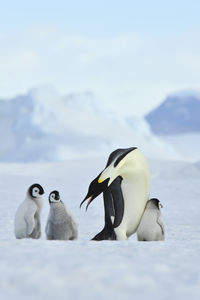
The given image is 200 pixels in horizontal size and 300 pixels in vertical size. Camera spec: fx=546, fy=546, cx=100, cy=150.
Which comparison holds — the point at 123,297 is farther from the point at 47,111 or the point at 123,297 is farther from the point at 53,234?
the point at 47,111

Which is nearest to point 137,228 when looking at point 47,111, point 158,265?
point 158,265

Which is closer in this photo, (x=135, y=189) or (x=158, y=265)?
(x=158, y=265)

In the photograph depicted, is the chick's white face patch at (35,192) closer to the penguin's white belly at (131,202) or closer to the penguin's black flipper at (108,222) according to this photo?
the penguin's black flipper at (108,222)

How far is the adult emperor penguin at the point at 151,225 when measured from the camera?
4.16 meters

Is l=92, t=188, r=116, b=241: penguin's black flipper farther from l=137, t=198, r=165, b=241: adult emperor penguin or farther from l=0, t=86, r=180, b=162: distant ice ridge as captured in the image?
l=0, t=86, r=180, b=162: distant ice ridge

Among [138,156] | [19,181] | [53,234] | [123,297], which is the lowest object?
[123,297]

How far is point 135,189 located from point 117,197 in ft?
0.51

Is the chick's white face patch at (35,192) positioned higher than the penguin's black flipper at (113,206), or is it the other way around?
the chick's white face patch at (35,192)

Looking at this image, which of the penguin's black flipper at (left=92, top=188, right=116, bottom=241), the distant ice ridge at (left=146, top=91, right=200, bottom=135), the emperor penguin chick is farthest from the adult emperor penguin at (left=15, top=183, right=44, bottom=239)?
the distant ice ridge at (left=146, top=91, right=200, bottom=135)

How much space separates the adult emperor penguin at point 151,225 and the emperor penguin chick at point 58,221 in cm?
52

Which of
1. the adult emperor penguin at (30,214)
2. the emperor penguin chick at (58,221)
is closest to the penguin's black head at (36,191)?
the adult emperor penguin at (30,214)

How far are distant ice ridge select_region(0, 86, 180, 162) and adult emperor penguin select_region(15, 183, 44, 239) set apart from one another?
662 inches

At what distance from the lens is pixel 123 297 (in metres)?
2.21

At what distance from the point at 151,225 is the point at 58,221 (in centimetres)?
71
